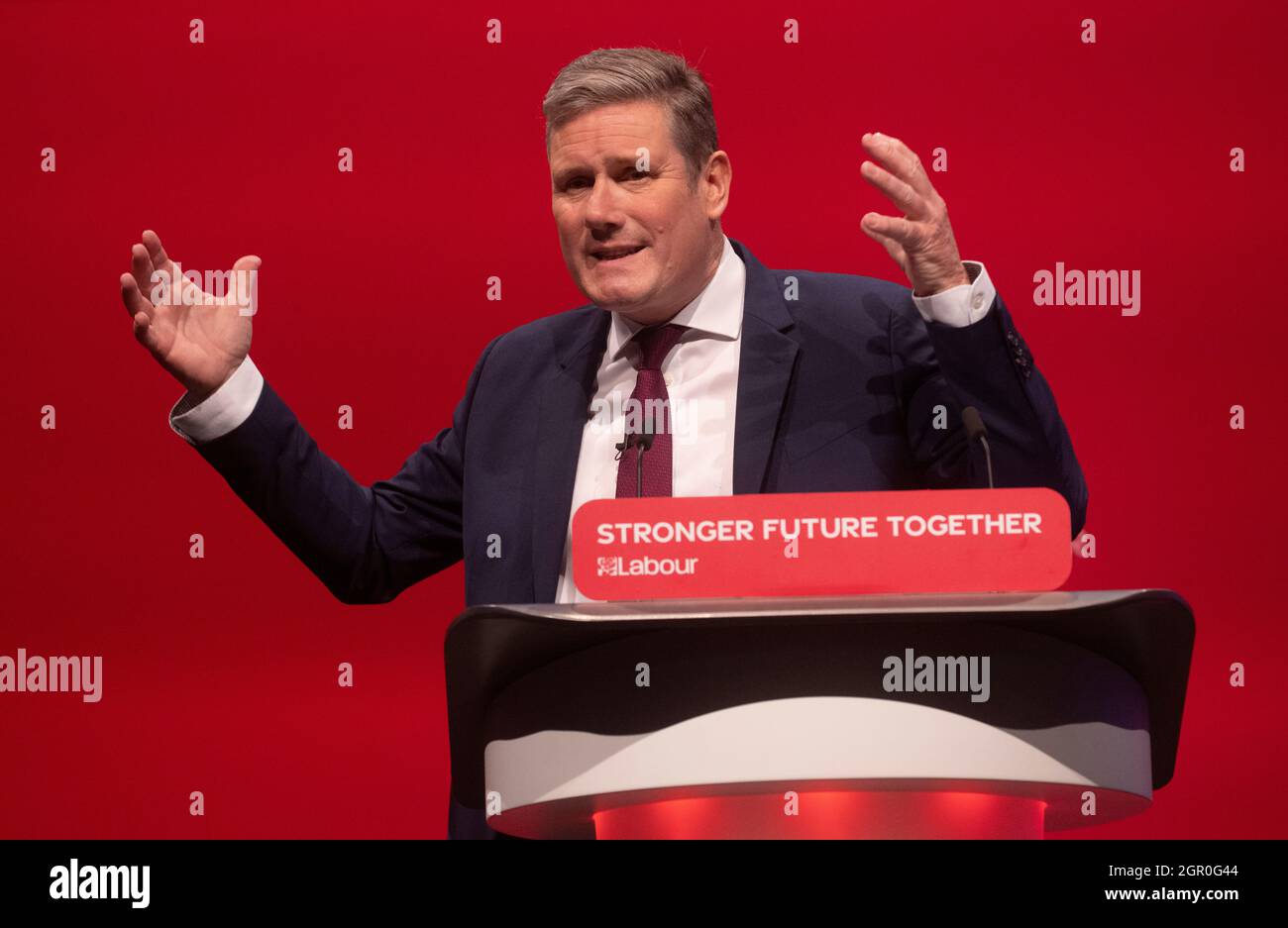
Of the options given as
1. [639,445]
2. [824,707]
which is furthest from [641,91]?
[824,707]

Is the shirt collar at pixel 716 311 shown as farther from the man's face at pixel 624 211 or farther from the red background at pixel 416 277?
the red background at pixel 416 277

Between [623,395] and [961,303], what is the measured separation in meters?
0.50

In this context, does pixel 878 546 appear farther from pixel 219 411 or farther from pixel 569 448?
pixel 219 411

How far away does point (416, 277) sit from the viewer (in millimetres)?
2506

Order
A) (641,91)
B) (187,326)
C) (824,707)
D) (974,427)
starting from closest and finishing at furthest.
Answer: (824,707) → (974,427) → (187,326) → (641,91)

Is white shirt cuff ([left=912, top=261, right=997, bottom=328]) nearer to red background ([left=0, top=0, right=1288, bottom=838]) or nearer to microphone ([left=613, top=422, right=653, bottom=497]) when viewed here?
microphone ([left=613, top=422, right=653, bottom=497])

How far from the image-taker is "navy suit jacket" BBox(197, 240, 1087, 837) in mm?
1657

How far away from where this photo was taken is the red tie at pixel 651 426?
1.68m

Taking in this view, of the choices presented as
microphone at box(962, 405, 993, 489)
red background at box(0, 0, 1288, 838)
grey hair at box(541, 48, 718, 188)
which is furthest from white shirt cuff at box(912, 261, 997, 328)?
red background at box(0, 0, 1288, 838)

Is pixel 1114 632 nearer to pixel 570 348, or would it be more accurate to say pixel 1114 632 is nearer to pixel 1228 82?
pixel 570 348

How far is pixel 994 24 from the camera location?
241 cm

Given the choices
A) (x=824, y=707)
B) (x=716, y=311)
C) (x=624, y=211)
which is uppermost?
(x=624, y=211)

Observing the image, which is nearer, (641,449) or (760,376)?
(641,449)

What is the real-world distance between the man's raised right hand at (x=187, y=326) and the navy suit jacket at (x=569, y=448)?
0.20 feet
